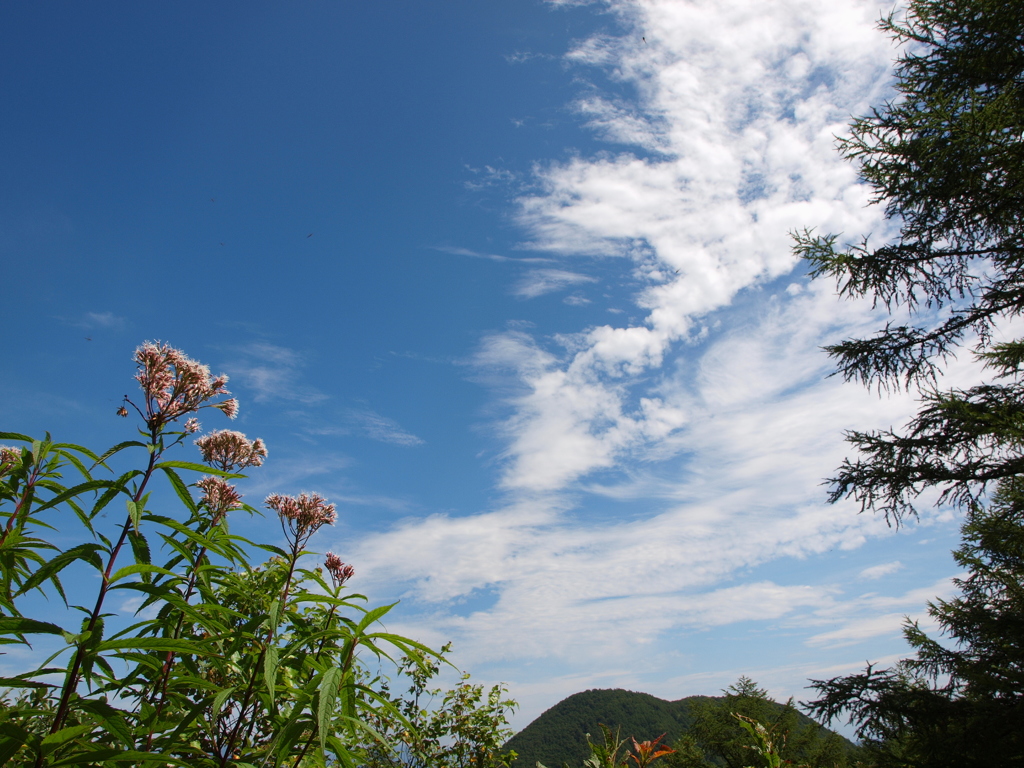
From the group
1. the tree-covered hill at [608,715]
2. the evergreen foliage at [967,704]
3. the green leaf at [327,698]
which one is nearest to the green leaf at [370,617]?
the green leaf at [327,698]

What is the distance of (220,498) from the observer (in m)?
1.92

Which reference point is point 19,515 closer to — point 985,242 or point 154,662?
point 154,662

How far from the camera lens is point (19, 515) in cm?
135

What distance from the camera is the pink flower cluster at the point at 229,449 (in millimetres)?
2422

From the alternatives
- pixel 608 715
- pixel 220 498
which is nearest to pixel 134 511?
pixel 220 498

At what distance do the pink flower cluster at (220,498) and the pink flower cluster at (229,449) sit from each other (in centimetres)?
36

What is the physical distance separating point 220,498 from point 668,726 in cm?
4979

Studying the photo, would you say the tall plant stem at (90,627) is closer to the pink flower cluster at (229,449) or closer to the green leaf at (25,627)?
the green leaf at (25,627)

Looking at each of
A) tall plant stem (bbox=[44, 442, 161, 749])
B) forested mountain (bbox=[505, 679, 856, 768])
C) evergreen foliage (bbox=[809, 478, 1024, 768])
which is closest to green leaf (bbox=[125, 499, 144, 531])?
tall plant stem (bbox=[44, 442, 161, 749])

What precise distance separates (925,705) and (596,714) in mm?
48426

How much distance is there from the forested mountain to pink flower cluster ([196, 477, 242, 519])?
4.84 feet

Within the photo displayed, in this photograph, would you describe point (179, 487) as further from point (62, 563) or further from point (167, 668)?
point (167, 668)

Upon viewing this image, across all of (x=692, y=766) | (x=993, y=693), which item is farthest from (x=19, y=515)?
(x=692, y=766)

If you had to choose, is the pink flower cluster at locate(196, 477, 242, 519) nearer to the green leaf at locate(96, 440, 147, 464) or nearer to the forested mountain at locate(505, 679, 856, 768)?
the green leaf at locate(96, 440, 147, 464)
